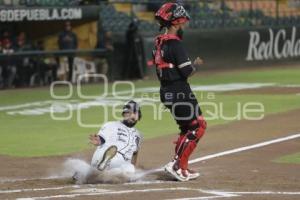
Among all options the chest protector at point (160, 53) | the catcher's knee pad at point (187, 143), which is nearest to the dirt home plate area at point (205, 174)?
the catcher's knee pad at point (187, 143)

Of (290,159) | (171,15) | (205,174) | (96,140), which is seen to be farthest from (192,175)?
(290,159)

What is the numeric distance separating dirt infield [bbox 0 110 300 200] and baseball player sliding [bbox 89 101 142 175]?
0.85 ft

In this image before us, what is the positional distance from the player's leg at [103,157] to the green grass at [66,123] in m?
2.77

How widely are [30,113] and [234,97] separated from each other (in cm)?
522

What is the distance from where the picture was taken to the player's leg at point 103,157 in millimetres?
9195

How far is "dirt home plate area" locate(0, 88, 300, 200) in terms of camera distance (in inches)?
332

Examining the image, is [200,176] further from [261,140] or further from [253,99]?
[253,99]

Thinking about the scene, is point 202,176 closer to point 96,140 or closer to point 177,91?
point 177,91

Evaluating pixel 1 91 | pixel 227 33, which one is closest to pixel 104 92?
pixel 1 91

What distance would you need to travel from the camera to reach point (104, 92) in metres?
22.5

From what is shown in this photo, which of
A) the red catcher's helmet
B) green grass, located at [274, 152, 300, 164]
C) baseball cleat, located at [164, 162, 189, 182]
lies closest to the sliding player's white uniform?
baseball cleat, located at [164, 162, 189, 182]

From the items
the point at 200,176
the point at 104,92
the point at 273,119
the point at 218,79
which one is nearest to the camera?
the point at 200,176

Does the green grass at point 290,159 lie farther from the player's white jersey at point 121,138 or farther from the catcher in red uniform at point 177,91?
the player's white jersey at point 121,138

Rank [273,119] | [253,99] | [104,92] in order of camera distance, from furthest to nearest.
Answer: [104,92]
[253,99]
[273,119]
